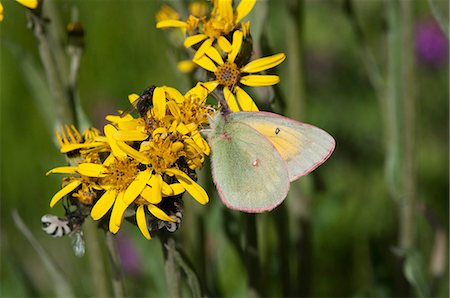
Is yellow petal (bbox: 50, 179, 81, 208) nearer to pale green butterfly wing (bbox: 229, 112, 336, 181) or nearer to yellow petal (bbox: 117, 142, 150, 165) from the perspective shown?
yellow petal (bbox: 117, 142, 150, 165)

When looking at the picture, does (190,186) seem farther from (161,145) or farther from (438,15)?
(438,15)

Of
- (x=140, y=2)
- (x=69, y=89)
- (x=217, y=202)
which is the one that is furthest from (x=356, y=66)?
(x=69, y=89)

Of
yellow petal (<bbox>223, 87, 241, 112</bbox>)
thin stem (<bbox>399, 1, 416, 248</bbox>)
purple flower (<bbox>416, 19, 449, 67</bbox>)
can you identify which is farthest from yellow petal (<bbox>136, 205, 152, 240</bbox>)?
purple flower (<bbox>416, 19, 449, 67</bbox>)

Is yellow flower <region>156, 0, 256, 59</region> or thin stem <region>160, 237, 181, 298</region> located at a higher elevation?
yellow flower <region>156, 0, 256, 59</region>

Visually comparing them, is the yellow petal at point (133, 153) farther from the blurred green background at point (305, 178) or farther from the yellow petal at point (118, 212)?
the blurred green background at point (305, 178)

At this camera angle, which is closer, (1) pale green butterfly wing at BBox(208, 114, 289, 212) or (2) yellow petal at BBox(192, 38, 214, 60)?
(1) pale green butterfly wing at BBox(208, 114, 289, 212)

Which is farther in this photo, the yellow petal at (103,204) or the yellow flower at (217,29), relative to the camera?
the yellow flower at (217,29)

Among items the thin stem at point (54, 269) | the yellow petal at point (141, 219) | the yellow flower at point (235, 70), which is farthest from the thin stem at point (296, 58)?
the yellow petal at point (141, 219)
